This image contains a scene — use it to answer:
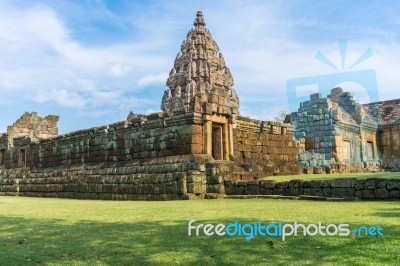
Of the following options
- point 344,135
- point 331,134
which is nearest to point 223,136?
point 331,134

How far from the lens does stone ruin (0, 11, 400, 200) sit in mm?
13461

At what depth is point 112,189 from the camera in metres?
15.9

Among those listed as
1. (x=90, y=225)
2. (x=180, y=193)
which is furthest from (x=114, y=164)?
(x=90, y=225)

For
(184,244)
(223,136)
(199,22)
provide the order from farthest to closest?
(199,22) → (223,136) → (184,244)

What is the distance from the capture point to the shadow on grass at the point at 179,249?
14.4 ft

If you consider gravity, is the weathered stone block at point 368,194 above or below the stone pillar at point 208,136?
below

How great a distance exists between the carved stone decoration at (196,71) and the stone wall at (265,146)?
47.7 feet

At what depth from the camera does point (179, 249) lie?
16.0 feet

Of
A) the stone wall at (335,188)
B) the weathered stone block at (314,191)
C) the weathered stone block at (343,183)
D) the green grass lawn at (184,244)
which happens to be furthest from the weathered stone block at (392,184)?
the green grass lawn at (184,244)

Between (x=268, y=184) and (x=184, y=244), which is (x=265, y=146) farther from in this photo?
(x=184, y=244)

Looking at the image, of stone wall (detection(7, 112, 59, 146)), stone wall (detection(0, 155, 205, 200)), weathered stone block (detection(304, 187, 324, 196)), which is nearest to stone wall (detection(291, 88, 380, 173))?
stone wall (detection(0, 155, 205, 200))

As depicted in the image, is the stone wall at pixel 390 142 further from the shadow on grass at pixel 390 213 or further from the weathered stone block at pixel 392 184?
the shadow on grass at pixel 390 213

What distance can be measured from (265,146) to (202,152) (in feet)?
15.5

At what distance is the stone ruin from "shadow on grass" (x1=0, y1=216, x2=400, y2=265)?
5.71 meters
